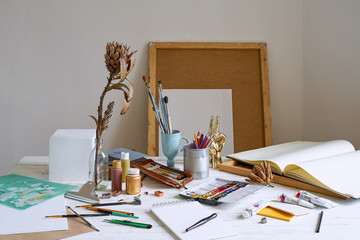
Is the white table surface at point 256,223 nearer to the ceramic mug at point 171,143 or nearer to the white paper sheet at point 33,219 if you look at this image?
the white paper sheet at point 33,219

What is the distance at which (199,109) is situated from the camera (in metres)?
2.42

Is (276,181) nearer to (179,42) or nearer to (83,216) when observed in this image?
(83,216)

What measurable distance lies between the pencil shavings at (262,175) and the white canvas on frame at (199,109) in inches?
48.3

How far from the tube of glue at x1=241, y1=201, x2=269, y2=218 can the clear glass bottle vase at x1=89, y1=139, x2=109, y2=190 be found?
0.47 m

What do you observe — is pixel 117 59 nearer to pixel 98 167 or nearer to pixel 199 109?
pixel 98 167

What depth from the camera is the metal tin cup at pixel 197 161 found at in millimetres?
1179

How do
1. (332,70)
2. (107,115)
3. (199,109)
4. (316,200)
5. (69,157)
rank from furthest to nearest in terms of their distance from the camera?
(199,109) < (332,70) < (69,157) < (107,115) < (316,200)

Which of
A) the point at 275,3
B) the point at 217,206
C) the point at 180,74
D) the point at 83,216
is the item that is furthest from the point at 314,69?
the point at 83,216

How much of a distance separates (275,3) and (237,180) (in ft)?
5.84

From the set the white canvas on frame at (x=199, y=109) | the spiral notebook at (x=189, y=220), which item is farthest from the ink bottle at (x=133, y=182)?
the white canvas on frame at (x=199, y=109)

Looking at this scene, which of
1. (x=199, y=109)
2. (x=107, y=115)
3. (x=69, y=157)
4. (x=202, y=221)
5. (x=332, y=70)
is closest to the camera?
(x=202, y=221)

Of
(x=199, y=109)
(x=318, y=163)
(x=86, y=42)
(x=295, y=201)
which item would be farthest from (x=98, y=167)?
(x=86, y=42)

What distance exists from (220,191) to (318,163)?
351 millimetres

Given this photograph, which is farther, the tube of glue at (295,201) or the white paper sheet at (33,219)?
the tube of glue at (295,201)
